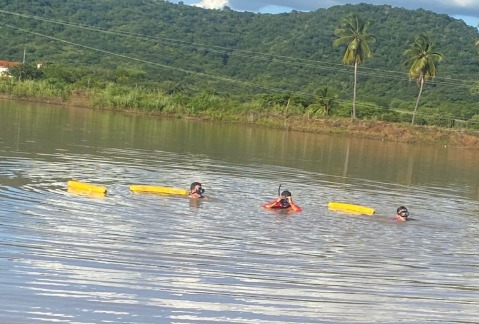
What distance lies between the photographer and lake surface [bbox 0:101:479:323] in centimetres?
1080

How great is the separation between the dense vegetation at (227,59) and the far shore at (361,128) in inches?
98.3

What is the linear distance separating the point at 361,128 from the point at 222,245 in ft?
201

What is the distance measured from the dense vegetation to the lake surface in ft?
164

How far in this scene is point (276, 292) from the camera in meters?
11.9

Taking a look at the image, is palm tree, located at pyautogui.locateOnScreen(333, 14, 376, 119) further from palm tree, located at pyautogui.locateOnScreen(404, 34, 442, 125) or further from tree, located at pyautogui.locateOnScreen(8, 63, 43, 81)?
tree, located at pyautogui.locateOnScreen(8, 63, 43, 81)

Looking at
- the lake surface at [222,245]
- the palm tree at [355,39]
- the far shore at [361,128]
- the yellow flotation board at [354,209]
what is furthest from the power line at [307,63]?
the yellow flotation board at [354,209]

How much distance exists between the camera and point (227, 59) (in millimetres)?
138625

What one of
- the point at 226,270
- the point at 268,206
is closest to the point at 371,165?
the point at 268,206

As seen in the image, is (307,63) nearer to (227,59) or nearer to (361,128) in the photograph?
(227,59)

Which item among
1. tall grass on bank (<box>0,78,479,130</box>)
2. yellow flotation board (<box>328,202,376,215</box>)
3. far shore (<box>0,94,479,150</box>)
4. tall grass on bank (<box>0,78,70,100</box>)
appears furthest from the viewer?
tall grass on bank (<box>0,78,70,100</box>)

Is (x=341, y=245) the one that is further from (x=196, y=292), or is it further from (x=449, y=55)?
(x=449, y=55)

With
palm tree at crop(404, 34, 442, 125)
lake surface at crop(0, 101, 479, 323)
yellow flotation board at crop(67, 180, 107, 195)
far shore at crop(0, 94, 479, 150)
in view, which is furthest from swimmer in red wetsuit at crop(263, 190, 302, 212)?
palm tree at crop(404, 34, 442, 125)

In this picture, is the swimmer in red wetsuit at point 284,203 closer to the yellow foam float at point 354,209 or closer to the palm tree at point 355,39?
the yellow foam float at point 354,209

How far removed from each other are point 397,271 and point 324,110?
227ft
